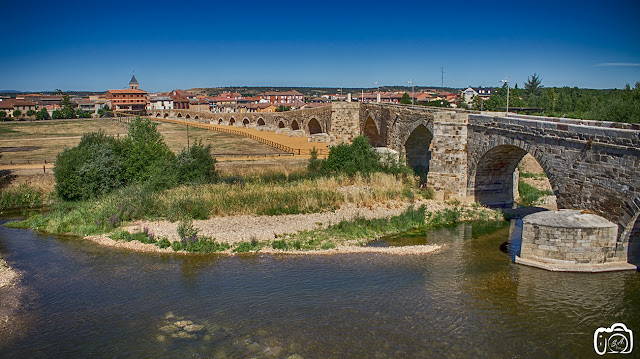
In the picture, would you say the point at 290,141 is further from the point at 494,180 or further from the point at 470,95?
the point at 470,95

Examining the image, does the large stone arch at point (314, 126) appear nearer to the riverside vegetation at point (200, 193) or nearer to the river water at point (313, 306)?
the riverside vegetation at point (200, 193)

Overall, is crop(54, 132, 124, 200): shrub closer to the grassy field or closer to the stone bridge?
the grassy field

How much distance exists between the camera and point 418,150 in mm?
30906

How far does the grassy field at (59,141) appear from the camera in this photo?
40469 millimetres

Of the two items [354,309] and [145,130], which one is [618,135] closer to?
[354,309]

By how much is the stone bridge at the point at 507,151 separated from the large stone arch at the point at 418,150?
62 mm

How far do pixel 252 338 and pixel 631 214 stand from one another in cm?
1101

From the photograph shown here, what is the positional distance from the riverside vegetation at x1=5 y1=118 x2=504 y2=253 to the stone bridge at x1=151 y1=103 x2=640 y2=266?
198 centimetres

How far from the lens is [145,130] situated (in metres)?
29.2

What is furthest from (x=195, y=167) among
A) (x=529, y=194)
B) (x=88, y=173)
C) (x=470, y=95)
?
(x=470, y=95)

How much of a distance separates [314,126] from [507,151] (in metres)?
31.2

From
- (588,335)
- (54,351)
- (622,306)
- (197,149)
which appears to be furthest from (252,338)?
(197,149)

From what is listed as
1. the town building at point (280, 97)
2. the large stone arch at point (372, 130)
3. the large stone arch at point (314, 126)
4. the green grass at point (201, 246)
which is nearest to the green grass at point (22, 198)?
the green grass at point (201, 246)

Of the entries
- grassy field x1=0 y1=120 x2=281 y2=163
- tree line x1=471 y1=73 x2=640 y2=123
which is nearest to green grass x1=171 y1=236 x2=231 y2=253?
grassy field x1=0 y1=120 x2=281 y2=163
